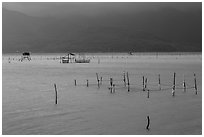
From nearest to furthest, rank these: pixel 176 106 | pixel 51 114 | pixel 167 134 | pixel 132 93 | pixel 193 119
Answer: pixel 167 134 → pixel 193 119 → pixel 51 114 → pixel 176 106 → pixel 132 93

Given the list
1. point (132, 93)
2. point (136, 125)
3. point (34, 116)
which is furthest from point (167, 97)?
point (34, 116)

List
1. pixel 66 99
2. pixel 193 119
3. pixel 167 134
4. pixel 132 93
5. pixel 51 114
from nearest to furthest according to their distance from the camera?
1. pixel 167 134
2. pixel 193 119
3. pixel 51 114
4. pixel 66 99
5. pixel 132 93

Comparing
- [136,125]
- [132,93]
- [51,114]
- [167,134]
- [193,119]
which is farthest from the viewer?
[132,93]

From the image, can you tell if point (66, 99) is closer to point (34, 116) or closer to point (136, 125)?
point (34, 116)

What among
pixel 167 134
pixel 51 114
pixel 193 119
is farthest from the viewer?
pixel 51 114

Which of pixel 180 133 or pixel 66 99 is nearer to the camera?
pixel 180 133

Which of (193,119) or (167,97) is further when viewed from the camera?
(167,97)

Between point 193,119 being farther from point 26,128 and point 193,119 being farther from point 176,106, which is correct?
point 26,128

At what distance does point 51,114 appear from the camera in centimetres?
1206

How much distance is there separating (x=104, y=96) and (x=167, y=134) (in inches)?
274

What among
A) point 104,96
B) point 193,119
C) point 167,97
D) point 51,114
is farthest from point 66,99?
point 193,119

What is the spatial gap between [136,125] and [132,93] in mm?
6733

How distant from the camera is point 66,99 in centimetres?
1543

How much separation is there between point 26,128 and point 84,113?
8.84 feet
